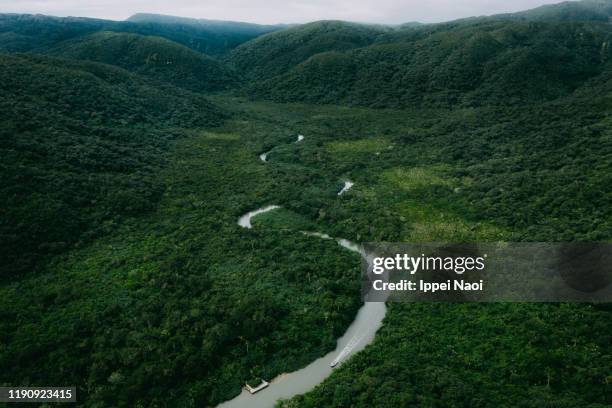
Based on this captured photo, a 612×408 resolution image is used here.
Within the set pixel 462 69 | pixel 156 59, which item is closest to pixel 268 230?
pixel 462 69

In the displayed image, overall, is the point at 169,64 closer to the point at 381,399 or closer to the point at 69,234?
the point at 69,234

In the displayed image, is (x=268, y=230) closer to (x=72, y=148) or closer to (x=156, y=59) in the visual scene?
(x=72, y=148)

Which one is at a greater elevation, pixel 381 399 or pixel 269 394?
pixel 381 399

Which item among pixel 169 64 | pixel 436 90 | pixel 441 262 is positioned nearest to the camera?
pixel 441 262

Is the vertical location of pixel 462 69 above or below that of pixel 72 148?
above

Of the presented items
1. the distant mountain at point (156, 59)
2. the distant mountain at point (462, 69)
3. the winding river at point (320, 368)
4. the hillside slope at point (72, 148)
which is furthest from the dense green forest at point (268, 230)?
the distant mountain at point (156, 59)

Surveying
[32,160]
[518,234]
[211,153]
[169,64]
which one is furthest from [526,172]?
[169,64]

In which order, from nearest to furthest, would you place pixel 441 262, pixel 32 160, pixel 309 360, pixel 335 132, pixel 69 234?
pixel 309 360 < pixel 441 262 < pixel 69 234 < pixel 32 160 < pixel 335 132
